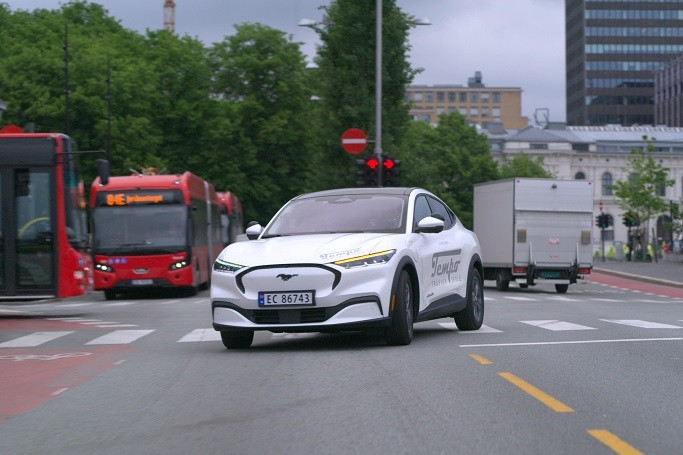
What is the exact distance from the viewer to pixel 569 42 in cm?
17350

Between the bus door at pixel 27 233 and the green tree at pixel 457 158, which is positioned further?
the green tree at pixel 457 158

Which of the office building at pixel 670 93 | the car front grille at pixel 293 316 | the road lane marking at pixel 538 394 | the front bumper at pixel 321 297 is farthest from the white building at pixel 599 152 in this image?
the road lane marking at pixel 538 394

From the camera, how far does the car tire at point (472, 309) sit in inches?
577

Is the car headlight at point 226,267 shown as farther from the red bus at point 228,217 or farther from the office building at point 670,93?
the office building at point 670,93

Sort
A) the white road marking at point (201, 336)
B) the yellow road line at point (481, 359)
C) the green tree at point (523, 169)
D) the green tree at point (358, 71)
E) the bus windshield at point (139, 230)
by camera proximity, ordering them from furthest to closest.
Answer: the green tree at point (523, 169) < the green tree at point (358, 71) < the bus windshield at point (139, 230) < the white road marking at point (201, 336) < the yellow road line at point (481, 359)

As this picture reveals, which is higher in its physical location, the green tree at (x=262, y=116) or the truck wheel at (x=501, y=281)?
the green tree at (x=262, y=116)

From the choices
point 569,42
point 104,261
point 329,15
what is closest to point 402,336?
point 104,261

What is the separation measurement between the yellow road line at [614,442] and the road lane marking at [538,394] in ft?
2.86

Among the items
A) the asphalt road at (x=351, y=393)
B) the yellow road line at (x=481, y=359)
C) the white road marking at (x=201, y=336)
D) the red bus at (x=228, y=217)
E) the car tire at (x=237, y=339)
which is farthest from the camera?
the red bus at (x=228, y=217)

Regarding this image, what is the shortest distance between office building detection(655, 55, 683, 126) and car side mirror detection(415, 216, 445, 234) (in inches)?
5635

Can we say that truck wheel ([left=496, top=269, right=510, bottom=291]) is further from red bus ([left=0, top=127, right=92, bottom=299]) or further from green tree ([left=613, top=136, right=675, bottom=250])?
green tree ([left=613, top=136, right=675, bottom=250])

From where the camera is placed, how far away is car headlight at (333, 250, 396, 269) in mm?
11680

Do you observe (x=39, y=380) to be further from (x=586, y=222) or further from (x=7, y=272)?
(x=586, y=222)

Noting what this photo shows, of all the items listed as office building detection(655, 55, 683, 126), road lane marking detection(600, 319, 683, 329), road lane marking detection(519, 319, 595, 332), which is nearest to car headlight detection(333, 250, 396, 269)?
road lane marking detection(519, 319, 595, 332)
